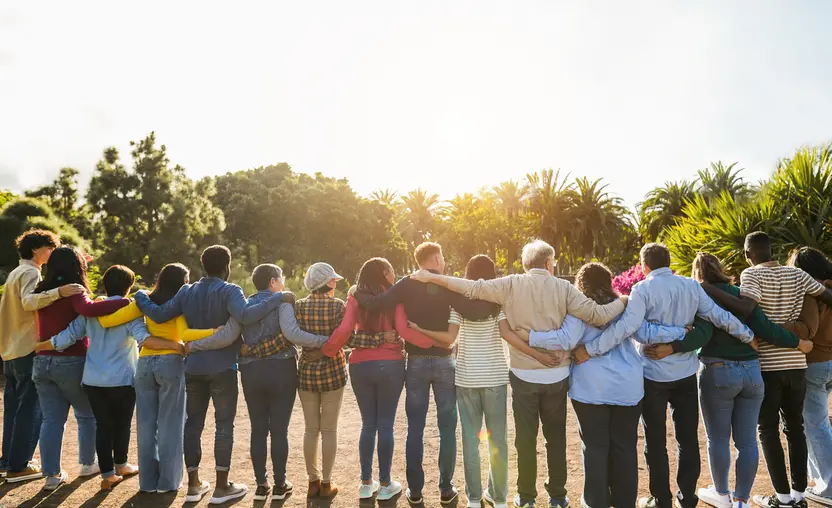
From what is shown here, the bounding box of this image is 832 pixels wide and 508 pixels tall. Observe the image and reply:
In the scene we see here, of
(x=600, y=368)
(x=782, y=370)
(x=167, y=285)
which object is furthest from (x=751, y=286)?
(x=167, y=285)

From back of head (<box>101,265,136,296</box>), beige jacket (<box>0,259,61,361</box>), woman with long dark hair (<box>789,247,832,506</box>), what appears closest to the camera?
woman with long dark hair (<box>789,247,832,506</box>)

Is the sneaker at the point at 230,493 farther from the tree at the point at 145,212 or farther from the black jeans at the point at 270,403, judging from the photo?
the tree at the point at 145,212

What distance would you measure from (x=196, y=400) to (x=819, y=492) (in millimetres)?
5145

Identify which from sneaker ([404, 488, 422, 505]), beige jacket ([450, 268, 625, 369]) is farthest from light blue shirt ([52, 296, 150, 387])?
beige jacket ([450, 268, 625, 369])

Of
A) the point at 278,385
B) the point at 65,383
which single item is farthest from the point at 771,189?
the point at 65,383

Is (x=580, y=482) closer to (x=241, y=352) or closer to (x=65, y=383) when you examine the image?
(x=241, y=352)

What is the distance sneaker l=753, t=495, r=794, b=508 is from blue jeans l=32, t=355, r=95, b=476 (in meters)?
5.82

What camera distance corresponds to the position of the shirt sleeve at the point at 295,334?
4.39 meters

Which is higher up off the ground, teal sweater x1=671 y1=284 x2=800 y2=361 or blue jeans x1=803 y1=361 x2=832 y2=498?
teal sweater x1=671 y1=284 x2=800 y2=361

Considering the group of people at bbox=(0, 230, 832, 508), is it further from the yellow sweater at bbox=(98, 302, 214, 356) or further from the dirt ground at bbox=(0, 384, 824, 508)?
the dirt ground at bbox=(0, 384, 824, 508)

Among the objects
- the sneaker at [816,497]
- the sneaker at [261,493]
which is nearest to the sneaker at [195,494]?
the sneaker at [261,493]

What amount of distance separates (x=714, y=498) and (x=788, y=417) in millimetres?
883

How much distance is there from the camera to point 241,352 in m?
4.50

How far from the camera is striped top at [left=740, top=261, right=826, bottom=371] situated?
14.2ft
